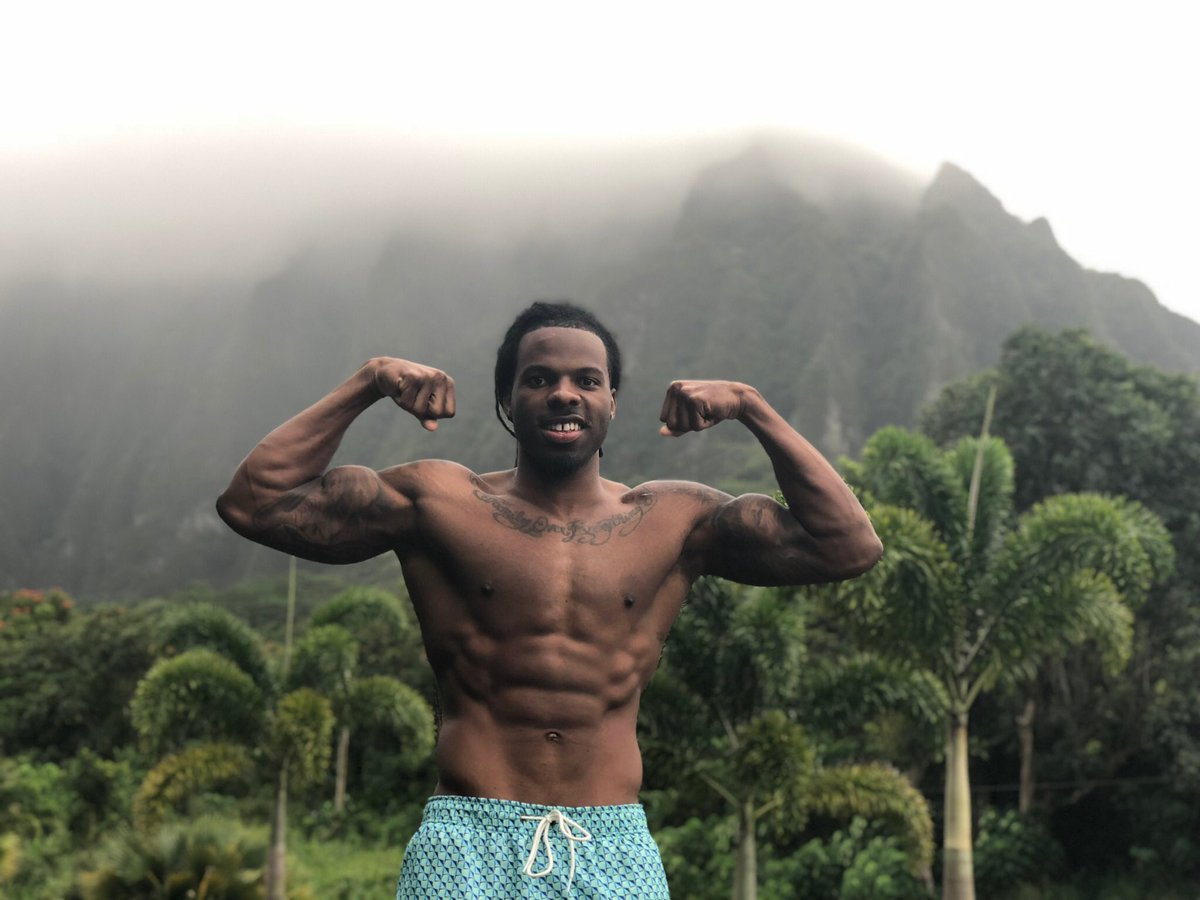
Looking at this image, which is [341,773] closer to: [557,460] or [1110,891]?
[1110,891]

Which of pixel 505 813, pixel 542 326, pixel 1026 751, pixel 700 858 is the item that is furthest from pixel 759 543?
pixel 1026 751

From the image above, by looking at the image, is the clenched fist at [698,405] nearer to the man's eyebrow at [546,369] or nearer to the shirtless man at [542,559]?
the shirtless man at [542,559]

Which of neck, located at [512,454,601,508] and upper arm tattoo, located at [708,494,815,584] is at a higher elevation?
neck, located at [512,454,601,508]

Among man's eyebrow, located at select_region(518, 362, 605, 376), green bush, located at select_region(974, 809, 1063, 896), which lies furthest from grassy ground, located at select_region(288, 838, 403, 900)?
man's eyebrow, located at select_region(518, 362, 605, 376)

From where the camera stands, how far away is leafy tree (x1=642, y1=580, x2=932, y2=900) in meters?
10.9

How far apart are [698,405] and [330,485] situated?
0.84m

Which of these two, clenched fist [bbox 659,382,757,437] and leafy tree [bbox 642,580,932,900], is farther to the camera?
leafy tree [bbox 642,580,932,900]

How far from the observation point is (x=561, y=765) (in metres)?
2.68

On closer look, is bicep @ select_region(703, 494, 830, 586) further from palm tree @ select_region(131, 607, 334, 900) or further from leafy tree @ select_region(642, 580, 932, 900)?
palm tree @ select_region(131, 607, 334, 900)

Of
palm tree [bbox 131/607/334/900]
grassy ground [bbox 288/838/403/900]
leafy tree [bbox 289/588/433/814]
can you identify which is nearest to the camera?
palm tree [bbox 131/607/334/900]

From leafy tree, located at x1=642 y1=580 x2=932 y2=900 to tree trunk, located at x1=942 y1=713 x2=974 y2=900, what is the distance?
0.32 metres

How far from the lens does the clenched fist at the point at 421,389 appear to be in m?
2.69

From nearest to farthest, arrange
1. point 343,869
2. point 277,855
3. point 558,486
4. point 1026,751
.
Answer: point 558,486 < point 277,855 < point 1026,751 < point 343,869

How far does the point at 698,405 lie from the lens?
107 inches
